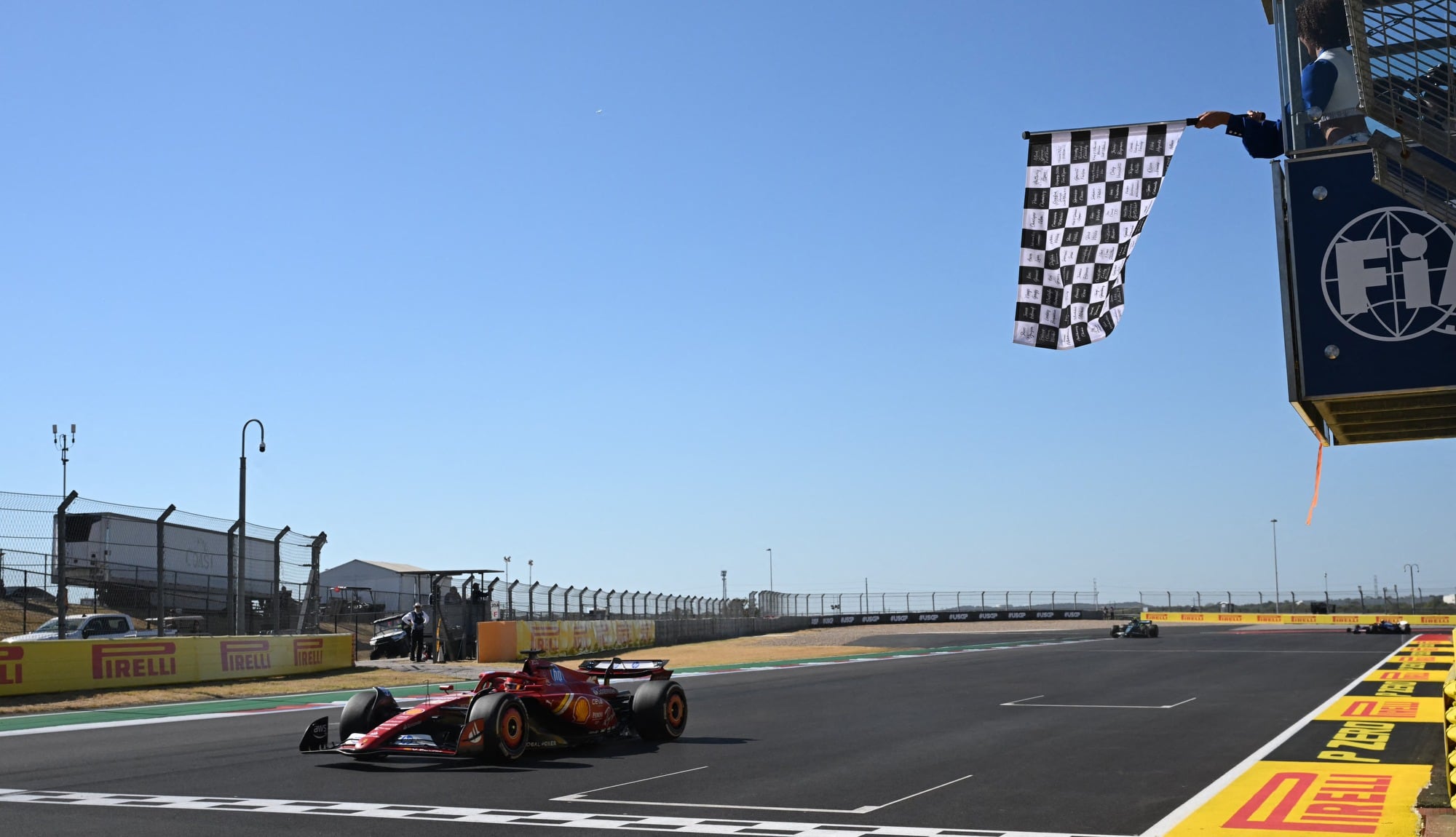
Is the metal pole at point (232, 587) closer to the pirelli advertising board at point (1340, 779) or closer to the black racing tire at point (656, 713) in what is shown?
the black racing tire at point (656, 713)

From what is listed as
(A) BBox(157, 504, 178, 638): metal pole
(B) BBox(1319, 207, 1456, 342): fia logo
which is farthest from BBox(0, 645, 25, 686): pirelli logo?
(B) BBox(1319, 207, 1456, 342): fia logo

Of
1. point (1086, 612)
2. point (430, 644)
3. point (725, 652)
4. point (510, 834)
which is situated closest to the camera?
point (510, 834)

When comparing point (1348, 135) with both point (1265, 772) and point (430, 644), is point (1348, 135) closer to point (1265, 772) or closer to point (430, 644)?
point (1265, 772)

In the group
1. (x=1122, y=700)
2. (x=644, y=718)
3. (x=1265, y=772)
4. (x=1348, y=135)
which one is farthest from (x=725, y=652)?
(x=1348, y=135)

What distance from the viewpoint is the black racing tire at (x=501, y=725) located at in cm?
1118

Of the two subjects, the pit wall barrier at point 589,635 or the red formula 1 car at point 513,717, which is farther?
the pit wall barrier at point 589,635

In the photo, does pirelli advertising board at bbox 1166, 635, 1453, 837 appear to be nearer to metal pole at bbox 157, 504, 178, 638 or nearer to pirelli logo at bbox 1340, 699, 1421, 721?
pirelli logo at bbox 1340, 699, 1421, 721

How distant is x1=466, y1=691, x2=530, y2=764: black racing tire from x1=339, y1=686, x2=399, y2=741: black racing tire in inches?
37.0

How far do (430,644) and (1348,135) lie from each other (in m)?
29.8

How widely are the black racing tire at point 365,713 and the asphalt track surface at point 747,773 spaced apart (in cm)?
33

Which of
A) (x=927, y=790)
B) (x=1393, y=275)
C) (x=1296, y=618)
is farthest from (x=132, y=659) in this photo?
(x=1296, y=618)

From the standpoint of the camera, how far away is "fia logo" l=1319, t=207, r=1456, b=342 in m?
5.39

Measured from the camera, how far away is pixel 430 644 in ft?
106

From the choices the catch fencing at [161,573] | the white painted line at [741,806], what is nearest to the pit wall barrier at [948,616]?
the catch fencing at [161,573]
